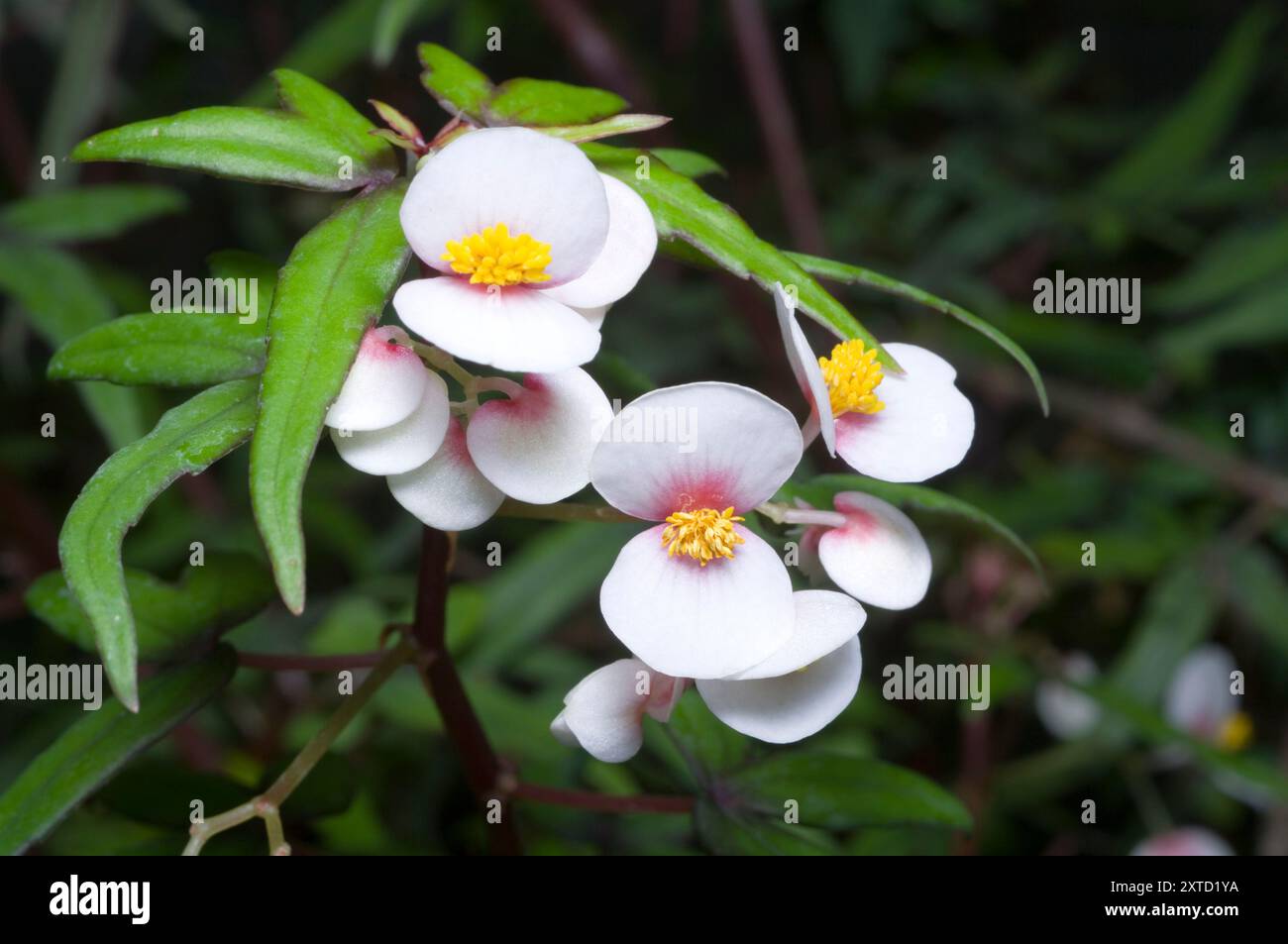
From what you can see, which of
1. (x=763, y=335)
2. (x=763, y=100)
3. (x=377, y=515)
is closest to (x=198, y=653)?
(x=763, y=335)

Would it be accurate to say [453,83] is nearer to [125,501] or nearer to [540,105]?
[540,105]

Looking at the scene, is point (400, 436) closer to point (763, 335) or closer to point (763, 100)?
point (763, 335)

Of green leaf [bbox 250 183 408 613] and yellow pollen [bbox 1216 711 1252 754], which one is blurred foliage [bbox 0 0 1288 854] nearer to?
yellow pollen [bbox 1216 711 1252 754]

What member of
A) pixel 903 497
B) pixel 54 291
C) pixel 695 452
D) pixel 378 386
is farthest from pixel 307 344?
pixel 54 291

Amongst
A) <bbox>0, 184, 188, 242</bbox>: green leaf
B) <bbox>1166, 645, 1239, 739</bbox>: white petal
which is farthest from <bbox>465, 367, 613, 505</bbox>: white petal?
<bbox>1166, 645, 1239, 739</bbox>: white petal

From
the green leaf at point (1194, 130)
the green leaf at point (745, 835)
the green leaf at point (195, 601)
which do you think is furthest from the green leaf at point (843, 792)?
the green leaf at point (1194, 130)
